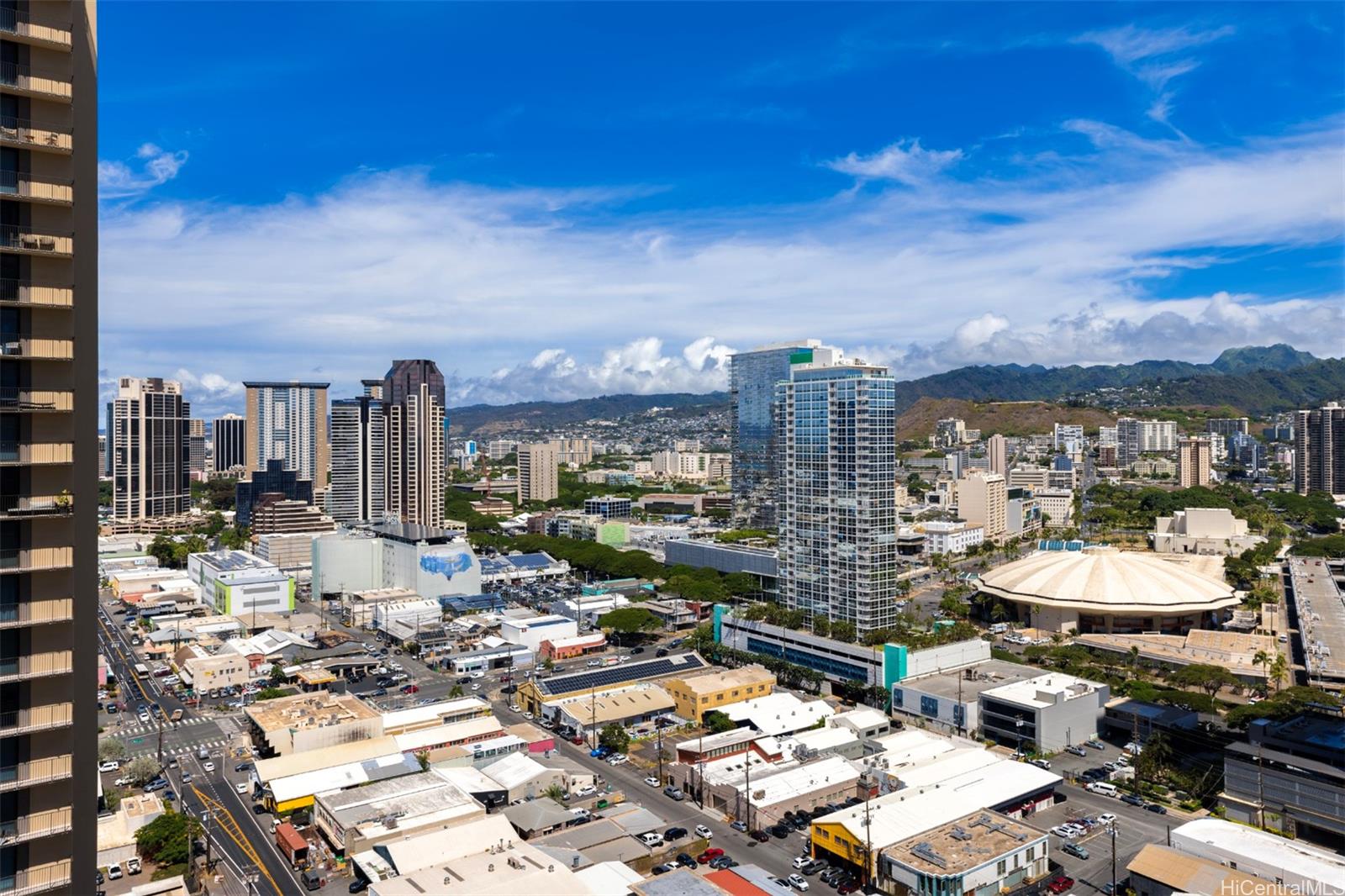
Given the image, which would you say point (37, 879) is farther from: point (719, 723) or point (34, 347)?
point (719, 723)

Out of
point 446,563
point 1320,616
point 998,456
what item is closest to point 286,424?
point 446,563

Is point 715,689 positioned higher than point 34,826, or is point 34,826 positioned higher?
point 34,826

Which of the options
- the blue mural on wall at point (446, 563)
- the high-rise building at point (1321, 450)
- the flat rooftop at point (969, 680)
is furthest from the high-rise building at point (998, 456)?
the flat rooftop at point (969, 680)

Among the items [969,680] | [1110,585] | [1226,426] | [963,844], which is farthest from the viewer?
[1226,426]

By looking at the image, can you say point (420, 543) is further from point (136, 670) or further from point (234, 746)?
point (234, 746)

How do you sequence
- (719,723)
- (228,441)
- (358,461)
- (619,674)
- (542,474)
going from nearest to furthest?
(719,723) → (619,674) → (358,461) → (542,474) → (228,441)

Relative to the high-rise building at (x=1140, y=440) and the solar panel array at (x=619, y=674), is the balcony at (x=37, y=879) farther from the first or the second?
the high-rise building at (x=1140, y=440)
